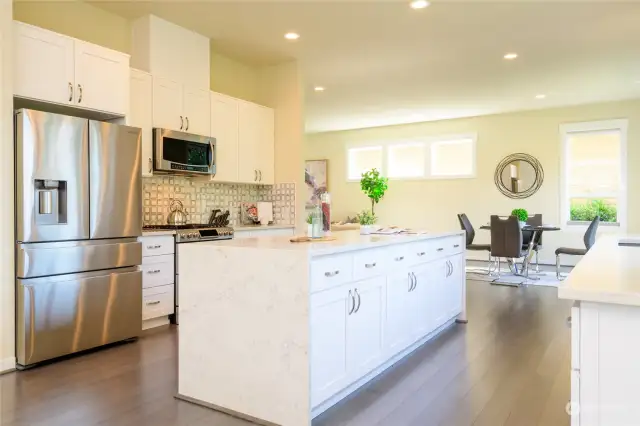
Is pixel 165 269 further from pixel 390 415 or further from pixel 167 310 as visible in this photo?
pixel 390 415

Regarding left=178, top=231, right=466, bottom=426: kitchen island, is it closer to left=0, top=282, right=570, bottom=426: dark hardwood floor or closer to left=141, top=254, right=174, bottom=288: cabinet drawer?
left=0, top=282, right=570, bottom=426: dark hardwood floor

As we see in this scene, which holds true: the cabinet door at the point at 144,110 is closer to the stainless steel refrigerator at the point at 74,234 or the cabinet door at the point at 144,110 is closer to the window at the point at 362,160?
the stainless steel refrigerator at the point at 74,234

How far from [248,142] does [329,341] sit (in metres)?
3.45

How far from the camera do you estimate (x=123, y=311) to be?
359cm

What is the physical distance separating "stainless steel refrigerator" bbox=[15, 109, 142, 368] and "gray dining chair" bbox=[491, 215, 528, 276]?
4.85 meters

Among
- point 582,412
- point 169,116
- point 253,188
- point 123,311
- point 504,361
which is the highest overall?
point 169,116

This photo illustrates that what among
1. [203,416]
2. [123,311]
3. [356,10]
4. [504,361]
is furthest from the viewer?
[356,10]

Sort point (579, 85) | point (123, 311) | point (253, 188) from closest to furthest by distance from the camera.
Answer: point (123, 311), point (253, 188), point (579, 85)

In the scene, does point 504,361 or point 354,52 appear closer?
point 504,361

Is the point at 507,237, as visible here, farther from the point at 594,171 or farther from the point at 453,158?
the point at 453,158

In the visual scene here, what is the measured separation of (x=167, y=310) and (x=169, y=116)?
1841 millimetres

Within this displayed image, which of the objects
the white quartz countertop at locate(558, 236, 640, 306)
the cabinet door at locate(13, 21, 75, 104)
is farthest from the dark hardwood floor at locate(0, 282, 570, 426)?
the cabinet door at locate(13, 21, 75, 104)

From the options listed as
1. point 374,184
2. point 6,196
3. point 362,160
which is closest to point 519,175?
point 374,184

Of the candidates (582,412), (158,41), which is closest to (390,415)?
(582,412)
